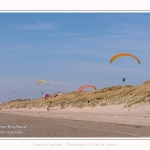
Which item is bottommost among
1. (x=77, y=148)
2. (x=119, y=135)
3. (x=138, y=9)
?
(x=77, y=148)

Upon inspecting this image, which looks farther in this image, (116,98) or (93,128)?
(116,98)

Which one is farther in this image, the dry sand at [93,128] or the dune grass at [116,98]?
the dune grass at [116,98]

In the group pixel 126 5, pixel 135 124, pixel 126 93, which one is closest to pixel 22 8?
pixel 126 5

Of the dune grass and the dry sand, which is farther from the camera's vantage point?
the dune grass

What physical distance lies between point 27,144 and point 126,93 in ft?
51.9

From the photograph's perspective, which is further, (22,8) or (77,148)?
(22,8)

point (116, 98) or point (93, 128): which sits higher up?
point (116, 98)

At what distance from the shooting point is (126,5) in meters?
10.5

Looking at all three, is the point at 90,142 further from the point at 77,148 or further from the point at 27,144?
the point at 27,144

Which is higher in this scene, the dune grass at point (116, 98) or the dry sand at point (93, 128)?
the dune grass at point (116, 98)

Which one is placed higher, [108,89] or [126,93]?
[108,89]

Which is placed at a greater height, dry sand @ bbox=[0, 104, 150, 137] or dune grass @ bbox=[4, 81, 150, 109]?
dune grass @ bbox=[4, 81, 150, 109]

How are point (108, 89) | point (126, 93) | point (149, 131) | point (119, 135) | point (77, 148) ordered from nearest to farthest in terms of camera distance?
point (77, 148) → point (119, 135) → point (149, 131) → point (126, 93) → point (108, 89)

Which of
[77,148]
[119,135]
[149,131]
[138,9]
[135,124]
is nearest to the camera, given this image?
[77,148]
